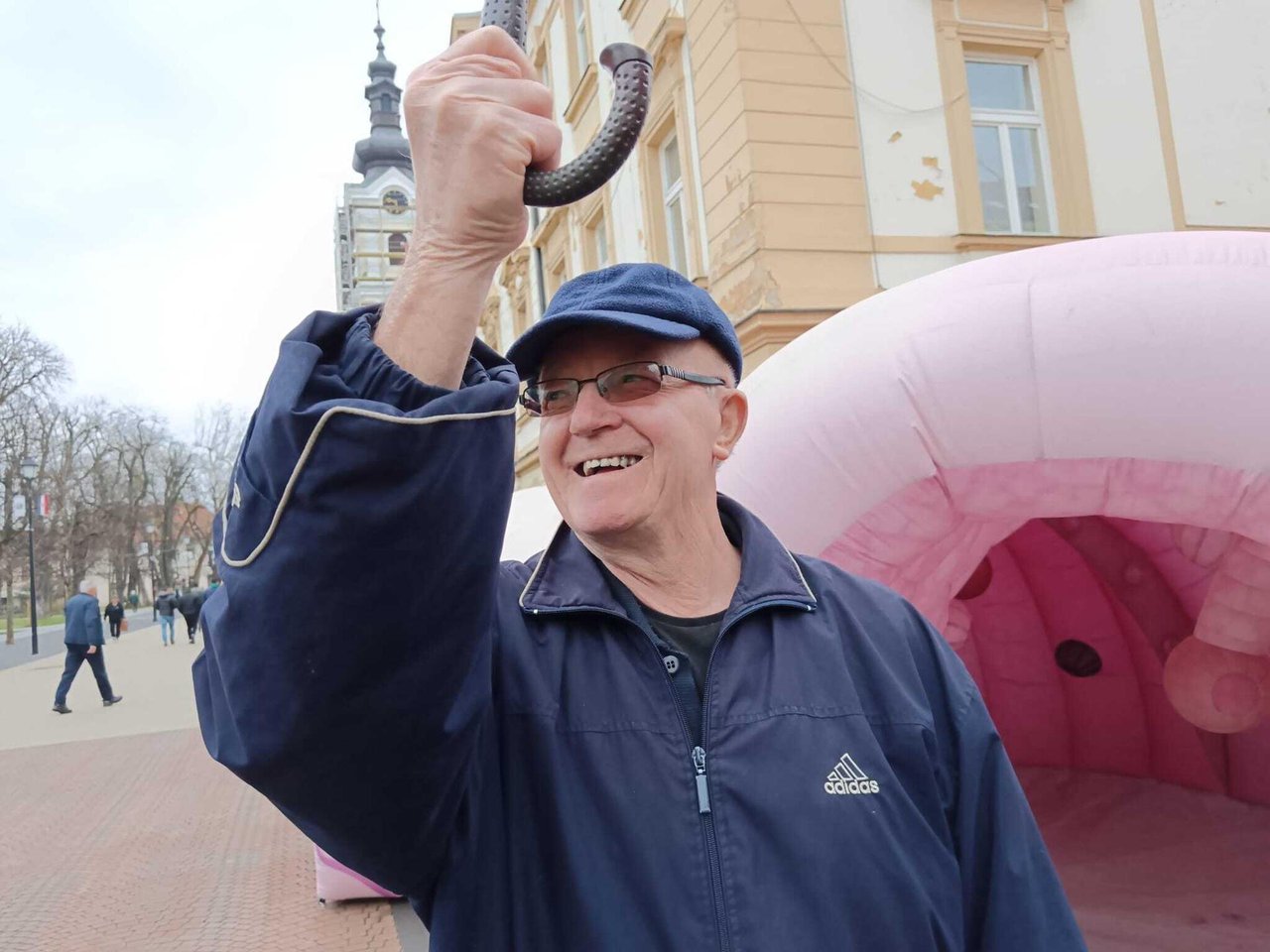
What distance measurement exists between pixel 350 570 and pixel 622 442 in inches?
25.8

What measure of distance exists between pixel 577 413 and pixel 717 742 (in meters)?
0.54

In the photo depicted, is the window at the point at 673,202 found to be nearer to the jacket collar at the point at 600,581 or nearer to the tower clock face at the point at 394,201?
the jacket collar at the point at 600,581

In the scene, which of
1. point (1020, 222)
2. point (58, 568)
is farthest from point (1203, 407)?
point (58, 568)

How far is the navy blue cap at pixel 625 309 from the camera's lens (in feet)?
4.70

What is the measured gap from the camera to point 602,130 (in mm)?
989

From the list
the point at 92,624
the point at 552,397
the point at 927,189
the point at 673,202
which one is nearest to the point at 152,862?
the point at 552,397

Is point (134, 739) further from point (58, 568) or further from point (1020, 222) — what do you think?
point (58, 568)

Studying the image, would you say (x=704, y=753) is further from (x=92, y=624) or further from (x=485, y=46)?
(x=92, y=624)

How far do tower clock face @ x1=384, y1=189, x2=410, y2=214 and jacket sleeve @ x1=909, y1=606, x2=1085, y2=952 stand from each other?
44.8 metres

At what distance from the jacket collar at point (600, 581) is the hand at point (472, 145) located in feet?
1.71

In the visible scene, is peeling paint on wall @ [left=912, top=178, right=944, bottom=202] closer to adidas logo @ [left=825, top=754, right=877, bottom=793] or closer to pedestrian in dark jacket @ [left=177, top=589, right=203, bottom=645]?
adidas logo @ [left=825, top=754, right=877, bottom=793]

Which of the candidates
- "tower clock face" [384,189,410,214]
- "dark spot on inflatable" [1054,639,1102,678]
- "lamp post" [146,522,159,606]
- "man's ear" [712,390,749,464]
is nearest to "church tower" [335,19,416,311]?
"tower clock face" [384,189,410,214]

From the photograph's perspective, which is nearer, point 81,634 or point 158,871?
point 158,871

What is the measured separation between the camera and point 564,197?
964mm
